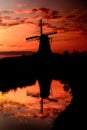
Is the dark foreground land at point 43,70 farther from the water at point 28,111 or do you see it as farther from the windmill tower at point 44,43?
the water at point 28,111

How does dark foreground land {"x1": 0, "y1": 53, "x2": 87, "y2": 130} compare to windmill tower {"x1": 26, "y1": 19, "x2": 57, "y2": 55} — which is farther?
windmill tower {"x1": 26, "y1": 19, "x2": 57, "y2": 55}

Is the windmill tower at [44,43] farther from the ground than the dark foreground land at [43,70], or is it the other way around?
the windmill tower at [44,43]

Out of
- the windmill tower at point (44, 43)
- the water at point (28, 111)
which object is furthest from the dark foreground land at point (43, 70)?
the water at point (28, 111)

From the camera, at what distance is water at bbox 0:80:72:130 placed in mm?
4562

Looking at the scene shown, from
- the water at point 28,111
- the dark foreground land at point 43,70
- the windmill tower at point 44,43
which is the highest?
the windmill tower at point 44,43

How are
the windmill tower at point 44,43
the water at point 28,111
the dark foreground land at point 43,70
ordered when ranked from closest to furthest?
the water at point 28,111, the dark foreground land at point 43,70, the windmill tower at point 44,43

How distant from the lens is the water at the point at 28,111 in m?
4.56

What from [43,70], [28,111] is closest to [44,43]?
[43,70]

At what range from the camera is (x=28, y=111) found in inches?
204

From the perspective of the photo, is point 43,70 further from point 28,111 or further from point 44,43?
point 28,111

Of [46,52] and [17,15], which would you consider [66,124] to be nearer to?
[17,15]

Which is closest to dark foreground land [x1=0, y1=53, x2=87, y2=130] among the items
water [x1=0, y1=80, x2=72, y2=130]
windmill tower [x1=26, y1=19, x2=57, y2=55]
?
windmill tower [x1=26, y1=19, x2=57, y2=55]

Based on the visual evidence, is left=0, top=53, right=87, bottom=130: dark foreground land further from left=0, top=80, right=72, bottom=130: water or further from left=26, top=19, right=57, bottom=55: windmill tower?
left=0, top=80, right=72, bottom=130: water

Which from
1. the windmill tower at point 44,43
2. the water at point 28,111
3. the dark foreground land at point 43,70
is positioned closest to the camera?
the water at point 28,111
